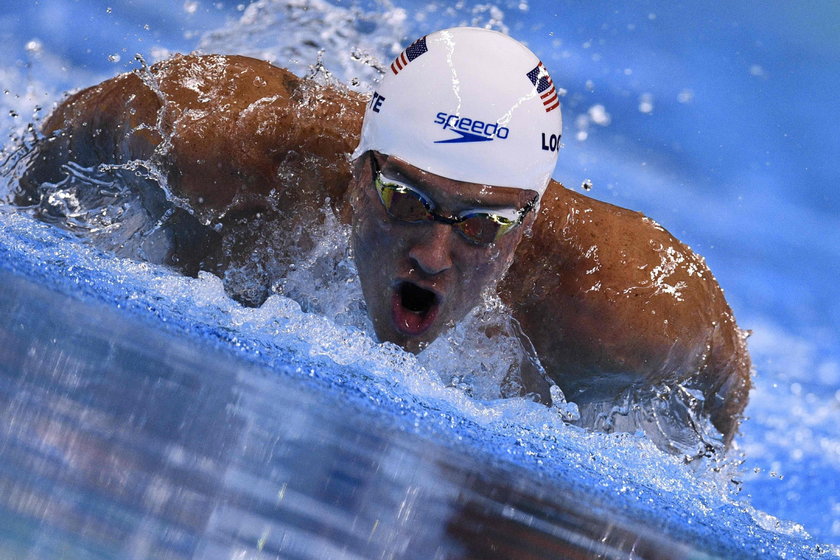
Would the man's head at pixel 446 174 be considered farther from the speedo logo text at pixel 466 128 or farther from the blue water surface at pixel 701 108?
the blue water surface at pixel 701 108

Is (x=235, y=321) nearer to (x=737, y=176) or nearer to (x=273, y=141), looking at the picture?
(x=273, y=141)

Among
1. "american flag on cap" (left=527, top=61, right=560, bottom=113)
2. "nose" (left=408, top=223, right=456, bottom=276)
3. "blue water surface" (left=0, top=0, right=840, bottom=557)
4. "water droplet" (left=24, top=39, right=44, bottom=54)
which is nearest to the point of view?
"nose" (left=408, top=223, right=456, bottom=276)

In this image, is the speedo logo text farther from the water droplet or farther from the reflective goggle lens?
the water droplet

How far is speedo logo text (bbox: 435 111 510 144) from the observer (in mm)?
2023

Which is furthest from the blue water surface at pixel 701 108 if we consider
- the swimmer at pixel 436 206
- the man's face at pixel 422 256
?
the man's face at pixel 422 256

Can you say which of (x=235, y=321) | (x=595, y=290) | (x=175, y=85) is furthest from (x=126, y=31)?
(x=595, y=290)

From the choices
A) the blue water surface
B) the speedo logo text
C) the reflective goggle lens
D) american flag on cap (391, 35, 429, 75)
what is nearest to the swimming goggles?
the reflective goggle lens

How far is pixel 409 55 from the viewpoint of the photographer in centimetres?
217

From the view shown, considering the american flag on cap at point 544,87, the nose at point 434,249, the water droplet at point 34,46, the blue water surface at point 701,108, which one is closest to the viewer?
the nose at point 434,249

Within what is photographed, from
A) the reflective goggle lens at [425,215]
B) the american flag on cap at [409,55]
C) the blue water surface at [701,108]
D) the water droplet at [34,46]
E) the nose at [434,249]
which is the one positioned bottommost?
the nose at [434,249]

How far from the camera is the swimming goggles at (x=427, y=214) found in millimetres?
2010

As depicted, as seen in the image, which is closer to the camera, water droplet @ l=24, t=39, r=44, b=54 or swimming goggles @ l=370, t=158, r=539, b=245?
swimming goggles @ l=370, t=158, r=539, b=245

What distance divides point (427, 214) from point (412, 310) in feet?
0.78

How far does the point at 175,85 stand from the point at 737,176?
4211 mm
